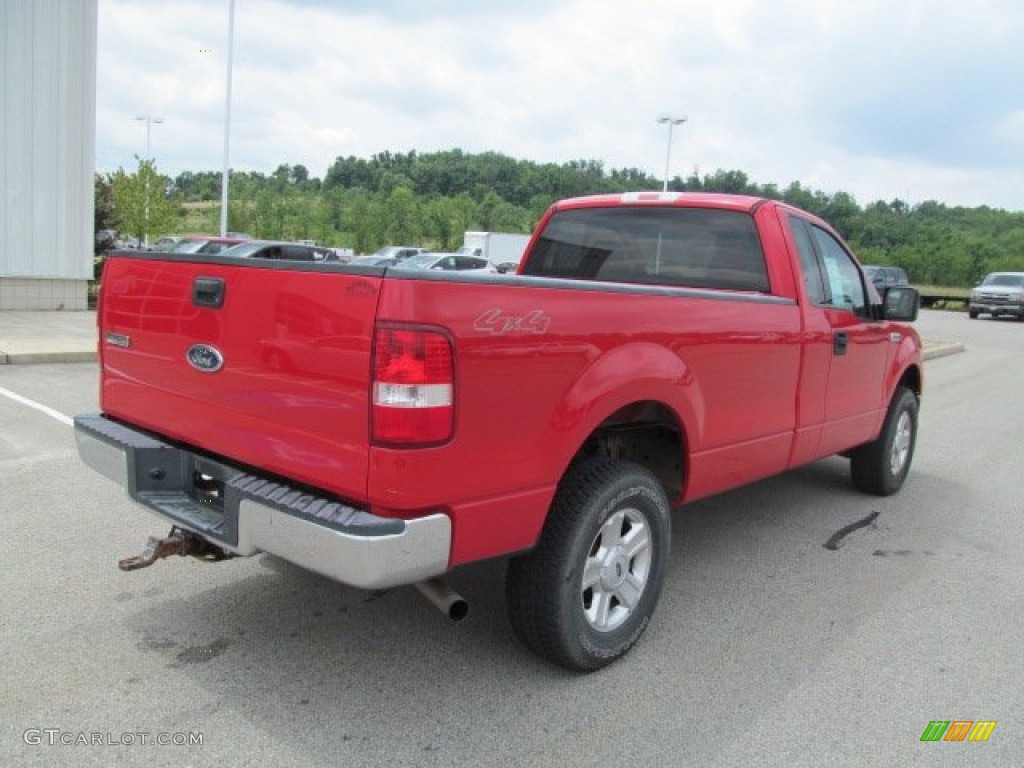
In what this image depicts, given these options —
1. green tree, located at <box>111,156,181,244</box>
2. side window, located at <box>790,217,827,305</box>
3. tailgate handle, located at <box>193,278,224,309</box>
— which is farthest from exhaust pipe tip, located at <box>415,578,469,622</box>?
green tree, located at <box>111,156,181,244</box>

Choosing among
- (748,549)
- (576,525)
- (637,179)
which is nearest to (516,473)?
(576,525)

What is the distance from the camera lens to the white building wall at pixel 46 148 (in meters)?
14.3

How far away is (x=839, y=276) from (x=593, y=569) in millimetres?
2962

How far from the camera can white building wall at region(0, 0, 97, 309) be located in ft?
46.9

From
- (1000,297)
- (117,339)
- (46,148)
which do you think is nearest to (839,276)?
(117,339)

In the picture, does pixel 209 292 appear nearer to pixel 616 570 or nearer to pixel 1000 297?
pixel 616 570

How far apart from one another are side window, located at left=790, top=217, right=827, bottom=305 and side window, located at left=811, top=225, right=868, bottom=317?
0.09m

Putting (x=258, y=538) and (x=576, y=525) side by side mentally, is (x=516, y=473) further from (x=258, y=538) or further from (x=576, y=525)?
(x=258, y=538)

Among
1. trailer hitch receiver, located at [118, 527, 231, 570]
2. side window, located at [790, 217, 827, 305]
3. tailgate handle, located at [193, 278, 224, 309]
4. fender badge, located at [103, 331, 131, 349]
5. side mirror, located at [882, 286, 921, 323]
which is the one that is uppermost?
side window, located at [790, 217, 827, 305]

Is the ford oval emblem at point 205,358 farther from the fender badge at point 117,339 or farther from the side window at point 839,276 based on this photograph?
the side window at point 839,276

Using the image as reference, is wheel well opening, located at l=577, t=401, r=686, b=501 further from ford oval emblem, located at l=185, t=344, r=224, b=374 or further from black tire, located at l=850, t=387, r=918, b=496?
black tire, located at l=850, t=387, r=918, b=496

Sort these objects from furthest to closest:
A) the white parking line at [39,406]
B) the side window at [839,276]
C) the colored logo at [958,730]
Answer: the white parking line at [39,406] < the side window at [839,276] < the colored logo at [958,730]

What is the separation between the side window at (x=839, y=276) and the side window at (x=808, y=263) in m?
0.09

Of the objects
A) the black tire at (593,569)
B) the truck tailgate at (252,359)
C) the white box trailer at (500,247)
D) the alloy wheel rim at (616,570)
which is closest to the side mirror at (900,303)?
the black tire at (593,569)
